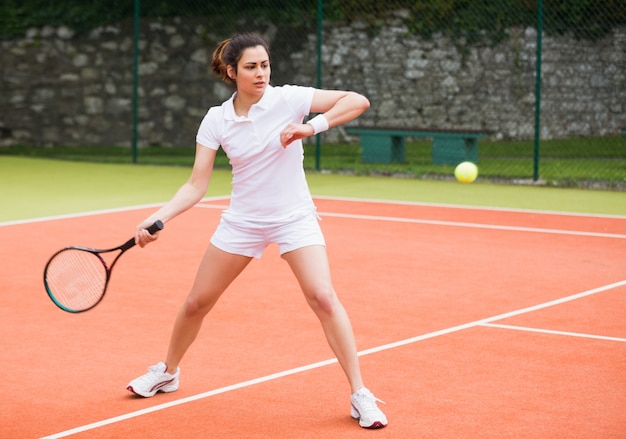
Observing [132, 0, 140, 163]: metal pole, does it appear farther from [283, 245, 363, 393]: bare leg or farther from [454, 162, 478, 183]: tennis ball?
[283, 245, 363, 393]: bare leg

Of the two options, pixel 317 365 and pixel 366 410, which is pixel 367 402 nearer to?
pixel 366 410

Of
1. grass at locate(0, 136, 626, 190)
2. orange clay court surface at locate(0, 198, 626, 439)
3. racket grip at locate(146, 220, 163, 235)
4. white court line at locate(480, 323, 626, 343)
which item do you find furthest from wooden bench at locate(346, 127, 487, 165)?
racket grip at locate(146, 220, 163, 235)

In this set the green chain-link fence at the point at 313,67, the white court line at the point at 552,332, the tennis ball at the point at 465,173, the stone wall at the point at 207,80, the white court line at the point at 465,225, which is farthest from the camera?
the stone wall at the point at 207,80

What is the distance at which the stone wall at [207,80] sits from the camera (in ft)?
61.4

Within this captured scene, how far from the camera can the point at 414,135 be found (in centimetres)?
Answer: 1614

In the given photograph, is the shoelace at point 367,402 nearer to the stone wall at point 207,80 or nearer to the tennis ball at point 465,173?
the tennis ball at point 465,173

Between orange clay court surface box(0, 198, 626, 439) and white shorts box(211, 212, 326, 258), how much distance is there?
71cm

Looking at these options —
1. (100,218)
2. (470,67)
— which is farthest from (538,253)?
(470,67)

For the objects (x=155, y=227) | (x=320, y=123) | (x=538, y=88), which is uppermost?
(x=538, y=88)

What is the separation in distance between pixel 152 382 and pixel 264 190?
102 cm

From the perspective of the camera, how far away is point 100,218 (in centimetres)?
1174

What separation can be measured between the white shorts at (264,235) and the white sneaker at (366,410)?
0.66 m

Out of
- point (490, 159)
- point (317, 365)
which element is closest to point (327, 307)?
point (317, 365)

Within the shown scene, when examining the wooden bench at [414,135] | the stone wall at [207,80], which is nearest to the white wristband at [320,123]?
the wooden bench at [414,135]
